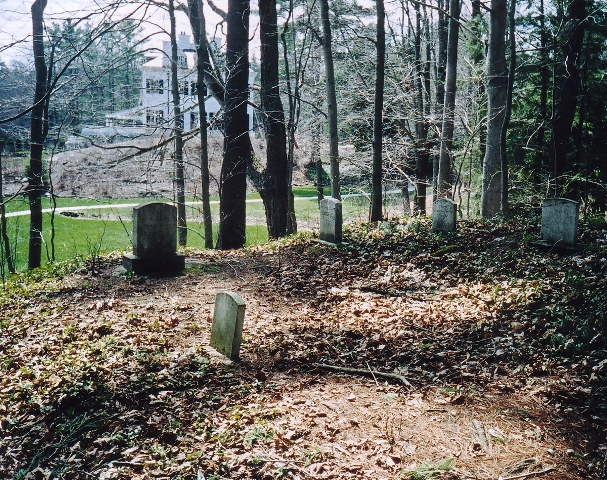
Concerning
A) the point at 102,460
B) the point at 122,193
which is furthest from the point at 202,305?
the point at 122,193

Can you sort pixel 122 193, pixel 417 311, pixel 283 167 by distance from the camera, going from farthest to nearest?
pixel 122 193, pixel 283 167, pixel 417 311

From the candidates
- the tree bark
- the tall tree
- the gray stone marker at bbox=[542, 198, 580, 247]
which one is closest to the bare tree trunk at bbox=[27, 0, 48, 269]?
the tall tree

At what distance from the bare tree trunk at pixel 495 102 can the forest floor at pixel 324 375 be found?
3.74 m

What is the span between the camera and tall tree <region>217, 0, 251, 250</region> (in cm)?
1332

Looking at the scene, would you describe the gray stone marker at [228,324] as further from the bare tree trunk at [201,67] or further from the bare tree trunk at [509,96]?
the bare tree trunk at [201,67]

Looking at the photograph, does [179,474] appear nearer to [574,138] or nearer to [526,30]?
[574,138]

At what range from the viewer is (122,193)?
26.5 metres

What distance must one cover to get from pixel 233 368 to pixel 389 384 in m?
1.59

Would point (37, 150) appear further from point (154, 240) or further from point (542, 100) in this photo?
point (542, 100)

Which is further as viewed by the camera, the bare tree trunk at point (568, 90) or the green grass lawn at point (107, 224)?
the green grass lawn at point (107, 224)

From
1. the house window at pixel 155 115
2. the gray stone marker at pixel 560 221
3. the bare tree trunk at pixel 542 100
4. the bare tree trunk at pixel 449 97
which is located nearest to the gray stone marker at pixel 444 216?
the gray stone marker at pixel 560 221

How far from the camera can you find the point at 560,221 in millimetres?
8328

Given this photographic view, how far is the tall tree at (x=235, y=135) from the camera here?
43.7ft

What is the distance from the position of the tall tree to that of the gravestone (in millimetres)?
4212
